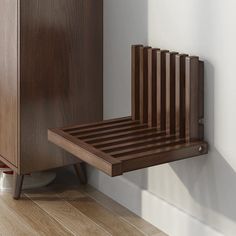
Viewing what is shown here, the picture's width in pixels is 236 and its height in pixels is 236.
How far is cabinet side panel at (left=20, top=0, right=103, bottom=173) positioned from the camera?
231 centimetres

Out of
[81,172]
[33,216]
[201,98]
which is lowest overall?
[33,216]

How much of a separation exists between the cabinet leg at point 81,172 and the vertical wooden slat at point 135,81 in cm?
57

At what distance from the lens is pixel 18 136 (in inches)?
93.1

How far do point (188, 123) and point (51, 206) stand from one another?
0.80 m

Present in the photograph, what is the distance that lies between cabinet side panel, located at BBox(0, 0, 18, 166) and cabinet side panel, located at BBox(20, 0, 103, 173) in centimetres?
5

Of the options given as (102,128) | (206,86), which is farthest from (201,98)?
(102,128)

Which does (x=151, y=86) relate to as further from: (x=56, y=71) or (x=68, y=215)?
(x=68, y=215)

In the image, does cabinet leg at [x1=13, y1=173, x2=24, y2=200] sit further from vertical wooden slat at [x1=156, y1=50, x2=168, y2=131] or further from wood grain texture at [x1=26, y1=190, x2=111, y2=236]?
vertical wooden slat at [x1=156, y1=50, x2=168, y2=131]

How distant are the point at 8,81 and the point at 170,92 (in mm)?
736

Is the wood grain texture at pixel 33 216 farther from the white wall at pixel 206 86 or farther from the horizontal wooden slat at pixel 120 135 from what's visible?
the horizontal wooden slat at pixel 120 135

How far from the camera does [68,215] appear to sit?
2.37 metres

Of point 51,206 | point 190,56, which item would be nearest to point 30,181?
point 51,206

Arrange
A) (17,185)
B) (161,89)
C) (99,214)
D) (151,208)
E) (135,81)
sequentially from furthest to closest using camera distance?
(17,185)
(99,214)
(151,208)
(135,81)
(161,89)

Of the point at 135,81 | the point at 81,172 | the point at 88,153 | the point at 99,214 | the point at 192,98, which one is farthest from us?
the point at 81,172
